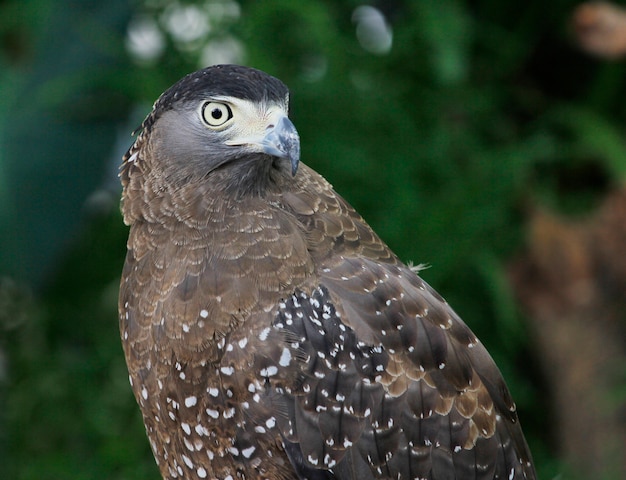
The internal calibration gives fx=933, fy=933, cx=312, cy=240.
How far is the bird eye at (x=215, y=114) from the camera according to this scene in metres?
2.65

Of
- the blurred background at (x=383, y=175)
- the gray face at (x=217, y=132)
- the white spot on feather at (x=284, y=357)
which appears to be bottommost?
the blurred background at (x=383, y=175)

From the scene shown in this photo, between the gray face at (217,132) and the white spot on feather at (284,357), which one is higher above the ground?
the gray face at (217,132)

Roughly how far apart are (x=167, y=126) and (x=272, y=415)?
897mm

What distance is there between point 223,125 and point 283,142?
0.81 feet

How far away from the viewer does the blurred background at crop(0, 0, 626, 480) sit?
15.3 ft

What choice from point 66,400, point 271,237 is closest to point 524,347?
point 66,400

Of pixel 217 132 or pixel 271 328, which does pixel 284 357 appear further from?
pixel 217 132

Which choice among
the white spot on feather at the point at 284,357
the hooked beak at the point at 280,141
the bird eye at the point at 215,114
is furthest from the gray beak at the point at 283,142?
the white spot on feather at the point at 284,357

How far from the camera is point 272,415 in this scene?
99.0 inches

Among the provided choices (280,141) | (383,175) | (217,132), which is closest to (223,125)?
(217,132)

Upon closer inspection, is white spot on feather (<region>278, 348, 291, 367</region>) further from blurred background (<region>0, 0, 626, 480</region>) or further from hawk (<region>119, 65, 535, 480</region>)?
blurred background (<region>0, 0, 626, 480</region>)

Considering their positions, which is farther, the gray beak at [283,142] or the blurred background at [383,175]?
the blurred background at [383,175]

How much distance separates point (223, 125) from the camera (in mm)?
2656

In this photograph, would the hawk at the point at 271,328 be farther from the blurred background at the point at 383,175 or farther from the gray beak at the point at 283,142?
the blurred background at the point at 383,175
